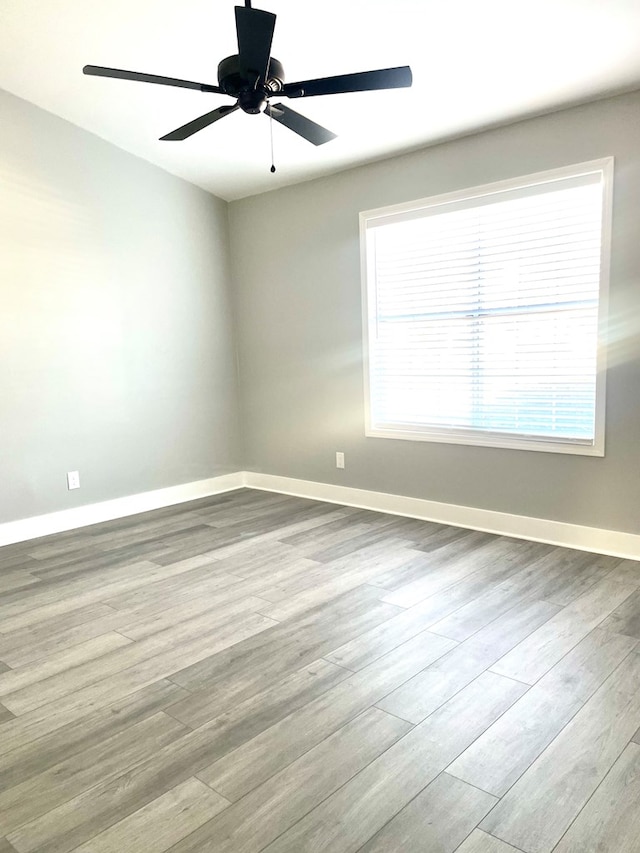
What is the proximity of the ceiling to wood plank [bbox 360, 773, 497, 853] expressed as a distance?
2981 mm

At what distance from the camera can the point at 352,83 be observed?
232 centimetres

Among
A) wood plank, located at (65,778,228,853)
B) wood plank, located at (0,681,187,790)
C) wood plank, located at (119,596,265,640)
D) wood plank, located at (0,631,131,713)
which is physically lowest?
wood plank, located at (65,778,228,853)

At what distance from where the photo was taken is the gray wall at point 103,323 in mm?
4043

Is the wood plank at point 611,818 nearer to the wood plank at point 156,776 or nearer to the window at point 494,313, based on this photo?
the wood plank at point 156,776

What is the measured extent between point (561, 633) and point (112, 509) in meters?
3.35

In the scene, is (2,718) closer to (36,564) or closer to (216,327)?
(36,564)

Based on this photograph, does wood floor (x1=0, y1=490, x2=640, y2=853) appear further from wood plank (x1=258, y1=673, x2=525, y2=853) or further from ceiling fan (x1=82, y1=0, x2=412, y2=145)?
ceiling fan (x1=82, y1=0, x2=412, y2=145)

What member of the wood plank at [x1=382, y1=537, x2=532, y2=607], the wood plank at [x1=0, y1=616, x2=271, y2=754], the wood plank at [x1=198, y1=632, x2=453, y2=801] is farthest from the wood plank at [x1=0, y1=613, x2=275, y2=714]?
the wood plank at [x1=382, y1=537, x2=532, y2=607]

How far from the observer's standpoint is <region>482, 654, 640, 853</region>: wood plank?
1538 millimetres

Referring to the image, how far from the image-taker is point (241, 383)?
18.1 ft

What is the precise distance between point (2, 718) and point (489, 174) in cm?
370

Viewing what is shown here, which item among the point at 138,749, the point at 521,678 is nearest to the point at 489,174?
the point at 521,678

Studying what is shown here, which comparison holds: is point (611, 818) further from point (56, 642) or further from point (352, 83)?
point (352, 83)

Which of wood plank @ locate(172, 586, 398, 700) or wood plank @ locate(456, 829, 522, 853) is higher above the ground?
wood plank @ locate(172, 586, 398, 700)
